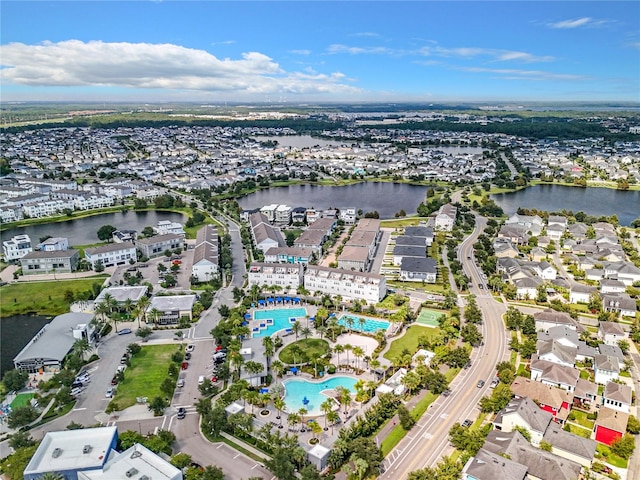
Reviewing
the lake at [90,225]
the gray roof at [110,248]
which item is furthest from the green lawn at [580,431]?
the lake at [90,225]

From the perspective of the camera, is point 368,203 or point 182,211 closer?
point 182,211

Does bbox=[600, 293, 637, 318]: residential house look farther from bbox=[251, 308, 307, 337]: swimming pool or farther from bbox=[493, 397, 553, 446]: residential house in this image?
bbox=[251, 308, 307, 337]: swimming pool

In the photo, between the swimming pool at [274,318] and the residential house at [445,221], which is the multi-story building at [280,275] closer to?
the swimming pool at [274,318]

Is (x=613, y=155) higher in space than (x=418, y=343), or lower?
higher

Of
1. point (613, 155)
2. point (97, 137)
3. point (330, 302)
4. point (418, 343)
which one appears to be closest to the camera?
point (418, 343)

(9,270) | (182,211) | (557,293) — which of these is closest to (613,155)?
(557,293)

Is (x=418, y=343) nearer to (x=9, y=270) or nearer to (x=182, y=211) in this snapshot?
(x=9, y=270)
